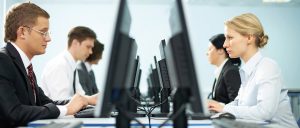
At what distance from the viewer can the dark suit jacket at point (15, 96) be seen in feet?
5.75

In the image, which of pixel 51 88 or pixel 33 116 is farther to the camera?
pixel 51 88

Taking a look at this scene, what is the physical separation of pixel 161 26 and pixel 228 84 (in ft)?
18.1

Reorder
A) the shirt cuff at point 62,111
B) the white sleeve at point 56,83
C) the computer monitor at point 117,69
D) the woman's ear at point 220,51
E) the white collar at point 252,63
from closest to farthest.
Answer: the computer monitor at point 117,69, the shirt cuff at point 62,111, the white collar at point 252,63, the white sleeve at point 56,83, the woman's ear at point 220,51

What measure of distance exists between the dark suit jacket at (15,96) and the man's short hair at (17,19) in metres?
0.11

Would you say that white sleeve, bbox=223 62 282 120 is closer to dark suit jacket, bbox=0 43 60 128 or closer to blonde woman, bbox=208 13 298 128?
blonde woman, bbox=208 13 298 128

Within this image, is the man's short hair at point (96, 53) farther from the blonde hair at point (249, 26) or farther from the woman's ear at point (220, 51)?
the blonde hair at point (249, 26)

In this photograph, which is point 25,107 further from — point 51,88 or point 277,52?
point 277,52

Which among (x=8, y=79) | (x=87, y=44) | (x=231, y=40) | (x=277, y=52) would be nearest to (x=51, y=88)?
(x=87, y=44)

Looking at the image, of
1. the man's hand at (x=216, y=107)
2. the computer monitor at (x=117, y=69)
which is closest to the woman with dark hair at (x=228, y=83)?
the man's hand at (x=216, y=107)

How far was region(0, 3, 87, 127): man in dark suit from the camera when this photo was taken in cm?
177

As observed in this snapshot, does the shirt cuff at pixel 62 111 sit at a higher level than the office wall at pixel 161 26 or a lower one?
lower

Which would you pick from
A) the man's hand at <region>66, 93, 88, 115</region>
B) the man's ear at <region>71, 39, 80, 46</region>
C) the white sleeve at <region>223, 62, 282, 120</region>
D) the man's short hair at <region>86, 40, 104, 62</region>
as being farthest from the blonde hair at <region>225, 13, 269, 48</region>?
the man's short hair at <region>86, 40, 104, 62</region>

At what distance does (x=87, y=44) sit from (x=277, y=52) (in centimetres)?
604

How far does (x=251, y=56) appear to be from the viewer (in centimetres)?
225
